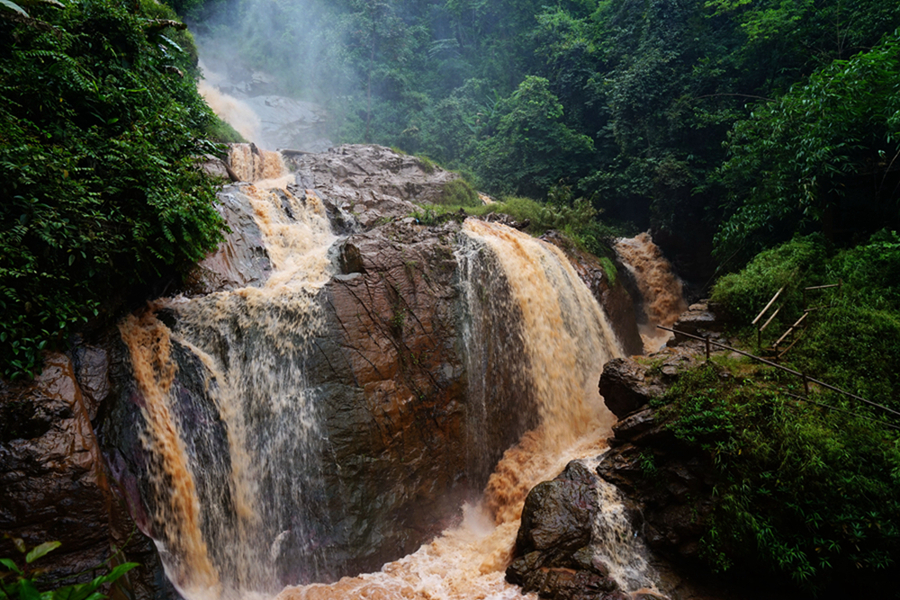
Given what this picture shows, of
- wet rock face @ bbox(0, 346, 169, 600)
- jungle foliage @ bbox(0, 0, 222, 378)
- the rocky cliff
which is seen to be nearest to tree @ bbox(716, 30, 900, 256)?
the rocky cliff

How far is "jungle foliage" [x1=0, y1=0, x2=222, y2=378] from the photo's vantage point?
422 cm

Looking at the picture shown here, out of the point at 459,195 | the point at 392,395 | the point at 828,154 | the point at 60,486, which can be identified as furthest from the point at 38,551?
the point at 459,195

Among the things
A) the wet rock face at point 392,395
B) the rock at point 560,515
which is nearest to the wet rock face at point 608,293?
the wet rock face at point 392,395

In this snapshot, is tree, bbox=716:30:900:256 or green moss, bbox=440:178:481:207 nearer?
tree, bbox=716:30:900:256

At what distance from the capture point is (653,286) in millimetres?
14164

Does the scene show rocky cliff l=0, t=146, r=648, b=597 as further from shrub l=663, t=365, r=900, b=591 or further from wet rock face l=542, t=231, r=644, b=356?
wet rock face l=542, t=231, r=644, b=356

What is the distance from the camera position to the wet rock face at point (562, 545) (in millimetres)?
5020

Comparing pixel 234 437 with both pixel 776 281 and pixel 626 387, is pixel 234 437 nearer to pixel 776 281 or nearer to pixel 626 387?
pixel 626 387

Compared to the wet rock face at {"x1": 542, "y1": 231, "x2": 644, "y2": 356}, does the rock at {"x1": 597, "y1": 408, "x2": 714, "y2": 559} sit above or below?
below

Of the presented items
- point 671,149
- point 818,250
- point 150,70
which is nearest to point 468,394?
point 150,70

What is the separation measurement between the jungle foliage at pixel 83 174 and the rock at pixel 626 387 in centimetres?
699

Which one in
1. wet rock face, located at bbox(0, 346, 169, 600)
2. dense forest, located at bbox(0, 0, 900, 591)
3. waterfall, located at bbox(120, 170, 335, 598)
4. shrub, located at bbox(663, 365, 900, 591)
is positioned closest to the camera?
wet rock face, located at bbox(0, 346, 169, 600)

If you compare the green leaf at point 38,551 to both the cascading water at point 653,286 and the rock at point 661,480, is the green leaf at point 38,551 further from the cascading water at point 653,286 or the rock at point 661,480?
the cascading water at point 653,286

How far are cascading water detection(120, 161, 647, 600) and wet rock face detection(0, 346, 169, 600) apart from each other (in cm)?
75
